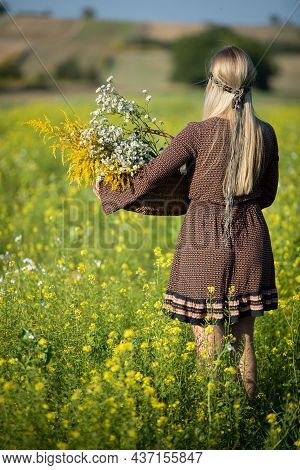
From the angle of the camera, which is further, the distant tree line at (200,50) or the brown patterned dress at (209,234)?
the distant tree line at (200,50)

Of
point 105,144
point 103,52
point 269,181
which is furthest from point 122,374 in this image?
point 103,52

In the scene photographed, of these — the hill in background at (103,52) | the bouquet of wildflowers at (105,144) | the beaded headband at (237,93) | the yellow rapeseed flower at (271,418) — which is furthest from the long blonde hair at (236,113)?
the hill in background at (103,52)

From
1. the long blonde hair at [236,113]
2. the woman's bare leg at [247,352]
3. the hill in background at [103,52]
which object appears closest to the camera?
the long blonde hair at [236,113]

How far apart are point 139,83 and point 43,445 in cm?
3896

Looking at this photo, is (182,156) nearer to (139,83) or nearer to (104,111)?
(104,111)

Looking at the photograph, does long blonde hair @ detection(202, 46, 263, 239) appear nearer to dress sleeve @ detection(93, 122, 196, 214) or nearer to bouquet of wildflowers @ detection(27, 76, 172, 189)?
dress sleeve @ detection(93, 122, 196, 214)

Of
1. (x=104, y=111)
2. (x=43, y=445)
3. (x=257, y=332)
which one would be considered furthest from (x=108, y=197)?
(x=257, y=332)

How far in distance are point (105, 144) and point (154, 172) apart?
0.34 m

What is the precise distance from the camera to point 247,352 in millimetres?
3414

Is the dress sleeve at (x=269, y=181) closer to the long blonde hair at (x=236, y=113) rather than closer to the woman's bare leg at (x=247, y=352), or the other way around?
the long blonde hair at (x=236, y=113)

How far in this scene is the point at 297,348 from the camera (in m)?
4.10

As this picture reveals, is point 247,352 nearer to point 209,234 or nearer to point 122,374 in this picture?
point 209,234

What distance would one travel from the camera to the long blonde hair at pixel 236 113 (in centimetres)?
312

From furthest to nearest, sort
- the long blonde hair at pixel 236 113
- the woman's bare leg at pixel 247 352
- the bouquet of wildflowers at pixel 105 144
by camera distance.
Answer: the woman's bare leg at pixel 247 352
the bouquet of wildflowers at pixel 105 144
the long blonde hair at pixel 236 113
